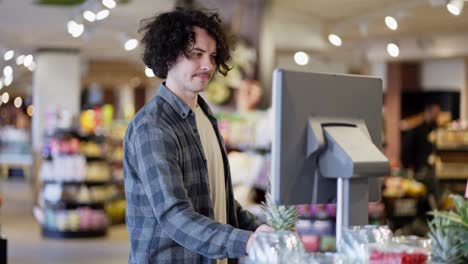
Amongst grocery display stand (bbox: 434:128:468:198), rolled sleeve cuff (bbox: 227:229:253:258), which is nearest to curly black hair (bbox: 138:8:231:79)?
rolled sleeve cuff (bbox: 227:229:253:258)

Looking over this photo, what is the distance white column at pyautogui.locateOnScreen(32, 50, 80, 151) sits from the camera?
17969 millimetres

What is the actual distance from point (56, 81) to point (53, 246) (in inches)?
243

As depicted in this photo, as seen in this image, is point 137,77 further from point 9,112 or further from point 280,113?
point 280,113

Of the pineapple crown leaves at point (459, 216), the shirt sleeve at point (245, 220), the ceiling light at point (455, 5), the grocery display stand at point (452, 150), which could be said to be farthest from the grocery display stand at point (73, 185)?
the pineapple crown leaves at point (459, 216)

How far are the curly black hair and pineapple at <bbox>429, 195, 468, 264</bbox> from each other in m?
1.10

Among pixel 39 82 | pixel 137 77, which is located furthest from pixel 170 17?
pixel 137 77

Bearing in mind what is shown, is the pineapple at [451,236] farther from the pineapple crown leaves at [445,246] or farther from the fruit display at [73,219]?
the fruit display at [73,219]

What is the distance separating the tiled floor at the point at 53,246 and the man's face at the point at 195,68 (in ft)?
26.8

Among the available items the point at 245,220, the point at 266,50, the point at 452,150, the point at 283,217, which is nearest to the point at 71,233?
the point at 266,50

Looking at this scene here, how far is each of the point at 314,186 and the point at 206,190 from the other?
1.88 ft

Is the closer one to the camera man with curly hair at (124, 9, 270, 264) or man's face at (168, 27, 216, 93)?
man with curly hair at (124, 9, 270, 264)

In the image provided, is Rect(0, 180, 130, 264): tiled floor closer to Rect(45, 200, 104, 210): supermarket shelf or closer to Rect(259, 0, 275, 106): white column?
Rect(45, 200, 104, 210): supermarket shelf

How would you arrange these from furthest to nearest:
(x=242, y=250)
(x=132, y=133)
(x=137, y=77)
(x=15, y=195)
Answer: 1. (x=137, y=77)
2. (x=15, y=195)
3. (x=132, y=133)
4. (x=242, y=250)

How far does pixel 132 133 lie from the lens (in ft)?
9.59
